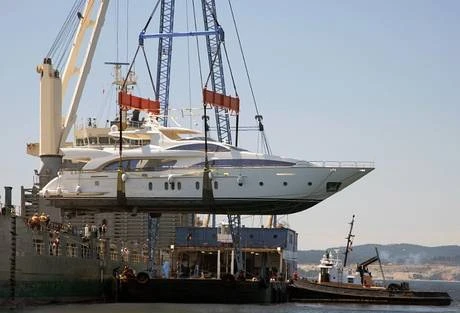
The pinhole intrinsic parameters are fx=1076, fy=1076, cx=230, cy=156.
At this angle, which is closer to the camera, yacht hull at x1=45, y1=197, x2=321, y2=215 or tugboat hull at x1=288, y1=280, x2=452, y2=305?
yacht hull at x1=45, y1=197, x2=321, y2=215

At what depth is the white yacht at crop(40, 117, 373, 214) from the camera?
213 feet

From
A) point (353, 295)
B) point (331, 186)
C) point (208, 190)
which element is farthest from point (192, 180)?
point (353, 295)

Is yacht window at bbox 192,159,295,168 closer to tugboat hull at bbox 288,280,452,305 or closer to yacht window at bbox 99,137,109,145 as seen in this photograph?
yacht window at bbox 99,137,109,145

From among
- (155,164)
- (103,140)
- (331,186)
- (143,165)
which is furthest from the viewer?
(103,140)

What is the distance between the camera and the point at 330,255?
89438 mm

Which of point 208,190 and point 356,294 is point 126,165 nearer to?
point 208,190

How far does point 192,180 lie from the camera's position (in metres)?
65.8

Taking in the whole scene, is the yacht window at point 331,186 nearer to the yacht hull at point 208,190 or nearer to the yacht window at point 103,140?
the yacht hull at point 208,190

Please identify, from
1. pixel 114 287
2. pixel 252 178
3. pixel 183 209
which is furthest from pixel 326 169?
pixel 114 287

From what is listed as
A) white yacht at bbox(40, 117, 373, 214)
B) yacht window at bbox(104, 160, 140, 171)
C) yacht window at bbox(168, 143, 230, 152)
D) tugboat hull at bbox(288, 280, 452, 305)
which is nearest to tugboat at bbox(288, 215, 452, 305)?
tugboat hull at bbox(288, 280, 452, 305)

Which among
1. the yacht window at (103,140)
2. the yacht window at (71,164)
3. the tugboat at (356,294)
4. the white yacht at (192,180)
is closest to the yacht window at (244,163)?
the white yacht at (192,180)

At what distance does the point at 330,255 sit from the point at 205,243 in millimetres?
11217

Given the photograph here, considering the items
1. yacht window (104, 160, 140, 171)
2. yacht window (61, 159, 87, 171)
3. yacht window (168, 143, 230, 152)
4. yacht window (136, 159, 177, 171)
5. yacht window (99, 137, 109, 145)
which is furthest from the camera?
yacht window (99, 137, 109, 145)

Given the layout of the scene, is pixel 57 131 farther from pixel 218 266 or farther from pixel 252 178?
pixel 218 266
